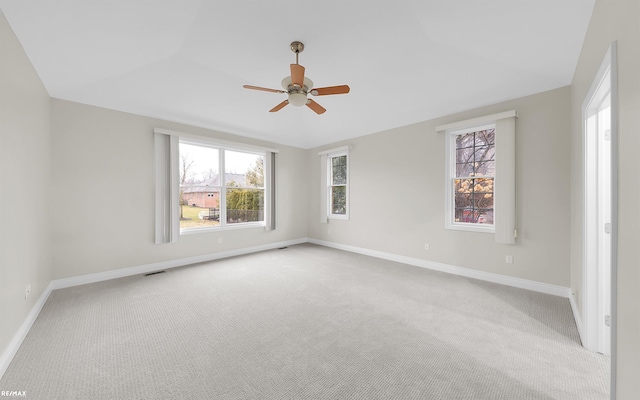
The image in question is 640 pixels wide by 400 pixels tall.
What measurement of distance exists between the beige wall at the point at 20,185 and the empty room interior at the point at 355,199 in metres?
0.03

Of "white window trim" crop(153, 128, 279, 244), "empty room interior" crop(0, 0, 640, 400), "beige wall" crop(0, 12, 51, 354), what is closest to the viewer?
"empty room interior" crop(0, 0, 640, 400)

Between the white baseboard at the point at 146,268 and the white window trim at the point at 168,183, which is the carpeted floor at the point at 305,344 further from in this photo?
the white window trim at the point at 168,183

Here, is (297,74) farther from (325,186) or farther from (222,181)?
(325,186)

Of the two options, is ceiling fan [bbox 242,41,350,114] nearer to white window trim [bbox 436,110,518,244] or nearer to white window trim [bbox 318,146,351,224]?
white window trim [bbox 436,110,518,244]

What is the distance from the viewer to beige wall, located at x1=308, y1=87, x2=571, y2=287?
3080mm

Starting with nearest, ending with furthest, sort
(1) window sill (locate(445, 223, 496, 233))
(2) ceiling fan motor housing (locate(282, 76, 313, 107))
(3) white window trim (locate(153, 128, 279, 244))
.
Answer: (2) ceiling fan motor housing (locate(282, 76, 313, 107)) → (1) window sill (locate(445, 223, 496, 233)) → (3) white window trim (locate(153, 128, 279, 244))

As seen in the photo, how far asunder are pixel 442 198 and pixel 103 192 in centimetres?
524

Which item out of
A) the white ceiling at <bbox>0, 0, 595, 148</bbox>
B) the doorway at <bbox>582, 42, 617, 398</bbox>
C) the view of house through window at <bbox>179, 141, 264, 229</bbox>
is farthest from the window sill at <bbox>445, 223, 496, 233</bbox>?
the view of house through window at <bbox>179, 141, 264, 229</bbox>

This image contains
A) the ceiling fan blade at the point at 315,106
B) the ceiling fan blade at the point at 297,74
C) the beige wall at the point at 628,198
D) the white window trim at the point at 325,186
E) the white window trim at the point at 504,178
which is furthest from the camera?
the white window trim at the point at 325,186

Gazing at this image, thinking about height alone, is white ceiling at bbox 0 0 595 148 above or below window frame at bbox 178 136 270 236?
above

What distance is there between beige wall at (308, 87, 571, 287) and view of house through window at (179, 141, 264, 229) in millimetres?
1557

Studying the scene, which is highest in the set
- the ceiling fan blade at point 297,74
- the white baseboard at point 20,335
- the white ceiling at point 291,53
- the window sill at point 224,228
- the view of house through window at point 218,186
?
the white ceiling at point 291,53

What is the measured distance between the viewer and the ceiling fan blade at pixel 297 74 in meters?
2.37
